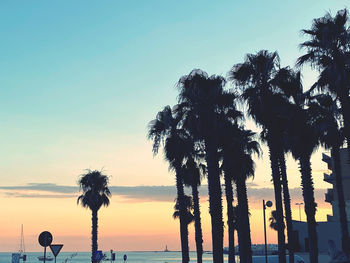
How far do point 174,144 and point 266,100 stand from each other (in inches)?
417

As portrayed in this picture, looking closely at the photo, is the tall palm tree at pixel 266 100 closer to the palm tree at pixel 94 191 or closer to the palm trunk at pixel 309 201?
the palm trunk at pixel 309 201

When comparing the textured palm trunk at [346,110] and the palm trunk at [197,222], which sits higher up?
the textured palm trunk at [346,110]

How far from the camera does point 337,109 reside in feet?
86.0

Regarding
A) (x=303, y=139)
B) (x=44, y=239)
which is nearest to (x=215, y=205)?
(x=303, y=139)

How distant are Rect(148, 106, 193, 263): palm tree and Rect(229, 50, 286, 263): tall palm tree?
8.60m

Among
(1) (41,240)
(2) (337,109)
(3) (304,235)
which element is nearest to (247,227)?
(2) (337,109)

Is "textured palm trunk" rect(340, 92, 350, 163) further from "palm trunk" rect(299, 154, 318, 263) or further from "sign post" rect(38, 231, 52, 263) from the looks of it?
"sign post" rect(38, 231, 52, 263)

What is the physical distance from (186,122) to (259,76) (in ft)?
20.7

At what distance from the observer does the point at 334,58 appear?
26406mm

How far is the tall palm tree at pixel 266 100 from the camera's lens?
32031mm

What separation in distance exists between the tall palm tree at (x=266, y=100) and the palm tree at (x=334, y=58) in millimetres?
5107

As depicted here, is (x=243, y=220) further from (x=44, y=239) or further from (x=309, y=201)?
(x=44, y=239)

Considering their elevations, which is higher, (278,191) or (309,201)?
(278,191)

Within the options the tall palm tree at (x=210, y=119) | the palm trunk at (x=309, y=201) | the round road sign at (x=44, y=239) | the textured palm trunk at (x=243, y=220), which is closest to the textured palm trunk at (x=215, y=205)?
the tall palm tree at (x=210, y=119)
